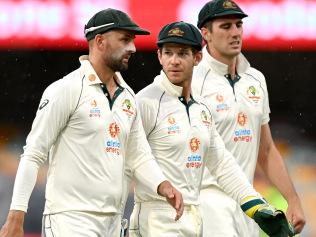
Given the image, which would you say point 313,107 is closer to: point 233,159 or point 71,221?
point 233,159

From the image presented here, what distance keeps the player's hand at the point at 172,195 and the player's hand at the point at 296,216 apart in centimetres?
143

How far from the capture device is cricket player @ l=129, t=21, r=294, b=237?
6.87 m

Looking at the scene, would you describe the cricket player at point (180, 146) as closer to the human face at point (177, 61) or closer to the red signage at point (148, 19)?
the human face at point (177, 61)

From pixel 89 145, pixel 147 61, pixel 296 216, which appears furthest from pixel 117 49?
pixel 147 61

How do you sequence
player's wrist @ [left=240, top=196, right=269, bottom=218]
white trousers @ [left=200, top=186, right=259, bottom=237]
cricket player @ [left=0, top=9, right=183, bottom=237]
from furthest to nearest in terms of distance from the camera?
white trousers @ [left=200, top=186, right=259, bottom=237] → player's wrist @ [left=240, top=196, right=269, bottom=218] → cricket player @ [left=0, top=9, right=183, bottom=237]

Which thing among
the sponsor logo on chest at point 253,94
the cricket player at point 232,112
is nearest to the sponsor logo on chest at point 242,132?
the cricket player at point 232,112

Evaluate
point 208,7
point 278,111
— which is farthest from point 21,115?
point 208,7

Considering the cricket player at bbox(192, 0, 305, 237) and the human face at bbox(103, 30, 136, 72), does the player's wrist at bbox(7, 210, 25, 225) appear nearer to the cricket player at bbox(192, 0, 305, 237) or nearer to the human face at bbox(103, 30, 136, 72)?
the human face at bbox(103, 30, 136, 72)

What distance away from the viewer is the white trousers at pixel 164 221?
6.85 metres

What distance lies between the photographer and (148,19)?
11.1 metres

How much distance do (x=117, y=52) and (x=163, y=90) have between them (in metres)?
0.57

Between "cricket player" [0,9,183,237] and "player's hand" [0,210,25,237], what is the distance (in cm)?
4

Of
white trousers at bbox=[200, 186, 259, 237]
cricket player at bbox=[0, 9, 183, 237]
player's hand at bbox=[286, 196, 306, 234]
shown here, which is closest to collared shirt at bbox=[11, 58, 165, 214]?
cricket player at bbox=[0, 9, 183, 237]

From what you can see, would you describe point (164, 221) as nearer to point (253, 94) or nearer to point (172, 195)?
point (172, 195)
